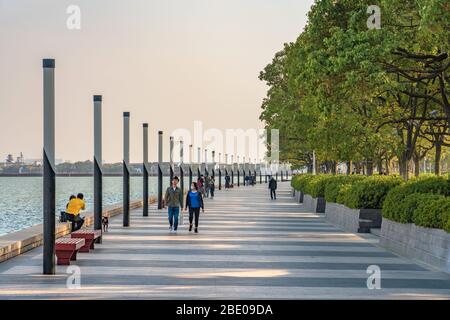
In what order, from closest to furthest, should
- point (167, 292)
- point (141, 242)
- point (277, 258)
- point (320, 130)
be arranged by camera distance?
point (167, 292) < point (277, 258) < point (141, 242) < point (320, 130)

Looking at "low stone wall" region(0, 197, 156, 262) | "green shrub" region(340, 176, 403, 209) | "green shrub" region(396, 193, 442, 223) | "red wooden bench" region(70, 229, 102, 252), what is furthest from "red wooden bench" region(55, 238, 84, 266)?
"green shrub" region(340, 176, 403, 209)

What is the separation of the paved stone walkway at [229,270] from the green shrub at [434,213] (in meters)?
0.92

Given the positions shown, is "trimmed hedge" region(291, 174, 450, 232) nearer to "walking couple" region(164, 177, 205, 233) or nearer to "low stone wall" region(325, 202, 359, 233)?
"low stone wall" region(325, 202, 359, 233)

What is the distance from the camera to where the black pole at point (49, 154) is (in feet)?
50.7

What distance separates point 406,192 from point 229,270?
6684 mm

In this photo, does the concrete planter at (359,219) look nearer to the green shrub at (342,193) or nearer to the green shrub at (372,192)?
the green shrub at (372,192)

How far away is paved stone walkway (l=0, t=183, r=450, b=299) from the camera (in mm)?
13188

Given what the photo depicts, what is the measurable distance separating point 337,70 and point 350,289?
702cm

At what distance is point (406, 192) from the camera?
20.9 m

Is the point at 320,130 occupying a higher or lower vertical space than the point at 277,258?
higher

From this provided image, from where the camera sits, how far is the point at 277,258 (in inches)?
727

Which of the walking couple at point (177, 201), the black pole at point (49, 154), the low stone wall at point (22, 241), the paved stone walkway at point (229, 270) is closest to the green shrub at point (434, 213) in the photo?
the paved stone walkway at point (229, 270)

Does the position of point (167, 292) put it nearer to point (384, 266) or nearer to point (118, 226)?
point (384, 266)
